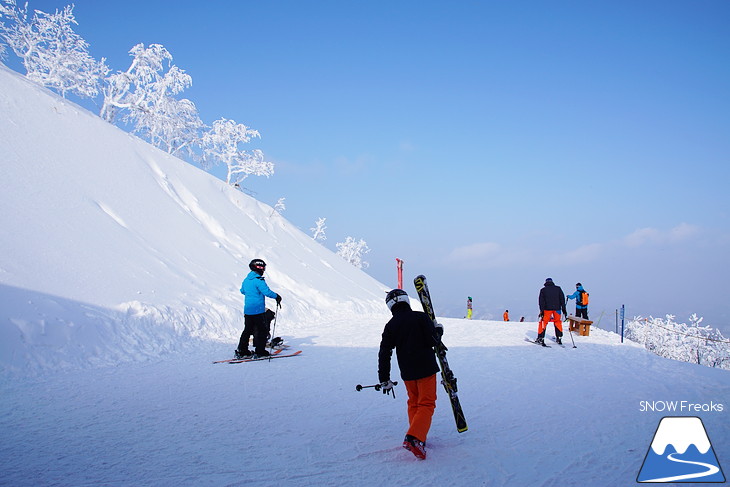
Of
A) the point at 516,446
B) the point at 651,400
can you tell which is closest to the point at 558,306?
the point at 651,400

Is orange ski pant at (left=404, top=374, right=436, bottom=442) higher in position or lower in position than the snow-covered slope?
lower

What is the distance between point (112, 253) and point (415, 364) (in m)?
10.6

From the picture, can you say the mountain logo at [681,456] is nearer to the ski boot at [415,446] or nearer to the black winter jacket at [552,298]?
the ski boot at [415,446]

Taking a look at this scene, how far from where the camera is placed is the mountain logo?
3.66 metres

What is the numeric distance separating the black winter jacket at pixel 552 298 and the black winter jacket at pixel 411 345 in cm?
806

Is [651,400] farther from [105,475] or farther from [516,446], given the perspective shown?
[105,475]

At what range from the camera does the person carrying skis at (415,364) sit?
158 inches

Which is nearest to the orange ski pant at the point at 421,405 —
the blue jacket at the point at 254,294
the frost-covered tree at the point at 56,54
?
the blue jacket at the point at 254,294

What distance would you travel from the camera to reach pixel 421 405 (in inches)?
162

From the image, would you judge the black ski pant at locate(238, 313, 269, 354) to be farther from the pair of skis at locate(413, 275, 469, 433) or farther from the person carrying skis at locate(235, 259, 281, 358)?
the pair of skis at locate(413, 275, 469, 433)

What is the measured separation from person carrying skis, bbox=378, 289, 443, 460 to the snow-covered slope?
6.29 m

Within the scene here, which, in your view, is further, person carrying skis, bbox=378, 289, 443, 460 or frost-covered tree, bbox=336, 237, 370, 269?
frost-covered tree, bbox=336, 237, 370, 269

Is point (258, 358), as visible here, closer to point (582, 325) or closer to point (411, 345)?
point (411, 345)

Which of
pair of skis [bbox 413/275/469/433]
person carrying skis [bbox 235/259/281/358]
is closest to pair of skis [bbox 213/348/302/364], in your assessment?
person carrying skis [bbox 235/259/281/358]
